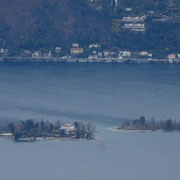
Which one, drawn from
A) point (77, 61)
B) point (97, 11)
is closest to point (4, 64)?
point (77, 61)

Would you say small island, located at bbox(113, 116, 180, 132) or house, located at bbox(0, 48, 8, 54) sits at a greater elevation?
house, located at bbox(0, 48, 8, 54)

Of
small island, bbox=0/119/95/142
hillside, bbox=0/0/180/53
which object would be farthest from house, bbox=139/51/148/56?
small island, bbox=0/119/95/142

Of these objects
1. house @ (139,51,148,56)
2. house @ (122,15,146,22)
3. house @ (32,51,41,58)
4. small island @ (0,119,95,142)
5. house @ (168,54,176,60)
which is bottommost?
small island @ (0,119,95,142)

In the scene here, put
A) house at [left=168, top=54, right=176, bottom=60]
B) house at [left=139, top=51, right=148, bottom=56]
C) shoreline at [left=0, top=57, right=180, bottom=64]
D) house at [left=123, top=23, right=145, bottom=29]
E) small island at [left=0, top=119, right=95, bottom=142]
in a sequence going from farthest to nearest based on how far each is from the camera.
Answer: house at [left=123, top=23, right=145, bottom=29] < house at [left=139, top=51, right=148, bottom=56] < house at [left=168, top=54, right=176, bottom=60] < shoreline at [left=0, top=57, right=180, bottom=64] < small island at [left=0, top=119, right=95, bottom=142]

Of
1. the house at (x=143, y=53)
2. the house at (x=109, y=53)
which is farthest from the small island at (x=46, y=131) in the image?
the house at (x=143, y=53)

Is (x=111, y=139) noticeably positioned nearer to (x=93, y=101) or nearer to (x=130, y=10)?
(x=93, y=101)

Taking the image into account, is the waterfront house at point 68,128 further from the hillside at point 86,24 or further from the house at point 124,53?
the hillside at point 86,24

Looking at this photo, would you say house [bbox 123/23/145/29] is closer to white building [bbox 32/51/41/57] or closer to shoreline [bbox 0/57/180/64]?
shoreline [bbox 0/57/180/64]
